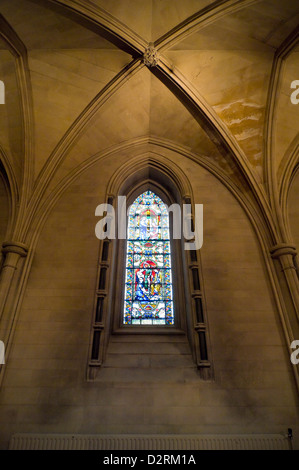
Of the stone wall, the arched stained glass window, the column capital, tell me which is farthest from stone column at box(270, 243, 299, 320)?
the column capital

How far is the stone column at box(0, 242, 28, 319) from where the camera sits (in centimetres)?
510

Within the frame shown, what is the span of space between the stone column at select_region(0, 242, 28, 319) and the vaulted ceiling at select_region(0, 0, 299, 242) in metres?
1.26

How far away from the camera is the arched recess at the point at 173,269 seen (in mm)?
4992

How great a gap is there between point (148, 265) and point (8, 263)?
9.50 ft

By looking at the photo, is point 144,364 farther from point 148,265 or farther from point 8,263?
point 8,263

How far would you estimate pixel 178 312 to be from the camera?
567 centimetres

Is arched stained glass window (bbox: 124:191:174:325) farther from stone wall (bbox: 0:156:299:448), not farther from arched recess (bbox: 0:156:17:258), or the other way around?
arched recess (bbox: 0:156:17:258)

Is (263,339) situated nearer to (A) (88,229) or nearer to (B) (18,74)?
(A) (88,229)

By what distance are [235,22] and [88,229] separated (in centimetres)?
511

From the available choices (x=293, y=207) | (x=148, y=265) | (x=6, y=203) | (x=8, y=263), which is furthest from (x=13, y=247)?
(x=293, y=207)

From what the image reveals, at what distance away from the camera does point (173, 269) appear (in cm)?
621

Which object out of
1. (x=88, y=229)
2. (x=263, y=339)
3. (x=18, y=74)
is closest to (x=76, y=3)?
(x=18, y=74)

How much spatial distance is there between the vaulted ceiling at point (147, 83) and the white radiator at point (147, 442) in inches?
180
